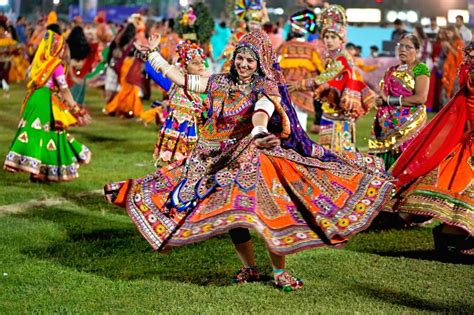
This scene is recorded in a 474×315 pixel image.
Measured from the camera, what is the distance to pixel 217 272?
7.64 m

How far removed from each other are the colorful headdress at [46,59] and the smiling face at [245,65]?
4577 mm

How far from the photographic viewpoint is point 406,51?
9.27 meters

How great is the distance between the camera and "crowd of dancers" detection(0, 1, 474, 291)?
657cm

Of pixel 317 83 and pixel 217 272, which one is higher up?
pixel 317 83

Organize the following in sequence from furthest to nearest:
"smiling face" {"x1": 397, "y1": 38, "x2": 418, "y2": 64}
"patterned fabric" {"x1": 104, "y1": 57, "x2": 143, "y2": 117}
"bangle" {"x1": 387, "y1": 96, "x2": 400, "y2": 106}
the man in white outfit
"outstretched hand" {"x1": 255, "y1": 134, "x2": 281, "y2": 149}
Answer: the man in white outfit, "patterned fabric" {"x1": 104, "y1": 57, "x2": 143, "y2": 117}, "bangle" {"x1": 387, "y1": 96, "x2": 400, "y2": 106}, "smiling face" {"x1": 397, "y1": 38, "x2": 418, "y2": 64}, "outstretched hand" {"x1": 255, "y1": 134, "x2": 281, "y2": 149}

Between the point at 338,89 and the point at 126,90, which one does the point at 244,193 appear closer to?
the point at 338,89

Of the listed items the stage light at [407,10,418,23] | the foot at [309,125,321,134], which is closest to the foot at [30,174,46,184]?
the foot at [309,125,321,134]

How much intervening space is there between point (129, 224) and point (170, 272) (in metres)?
1.94

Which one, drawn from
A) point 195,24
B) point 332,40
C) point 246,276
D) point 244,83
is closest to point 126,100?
point 195,24

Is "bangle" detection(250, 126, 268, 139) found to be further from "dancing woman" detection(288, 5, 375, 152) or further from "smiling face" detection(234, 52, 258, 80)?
"dancing woman" detection(288, 5, 375, 152)

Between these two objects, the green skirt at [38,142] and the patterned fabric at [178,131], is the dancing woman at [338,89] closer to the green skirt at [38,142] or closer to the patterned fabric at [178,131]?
the patterned fabric at [178,131]

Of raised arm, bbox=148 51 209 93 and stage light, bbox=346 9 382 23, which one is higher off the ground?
raised arm, bbox=148 51 209 93

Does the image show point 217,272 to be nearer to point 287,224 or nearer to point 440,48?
point 287,224

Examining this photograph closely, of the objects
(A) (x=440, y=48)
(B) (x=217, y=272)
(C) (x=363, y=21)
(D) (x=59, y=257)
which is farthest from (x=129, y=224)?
(C) (x=363, y=21)
